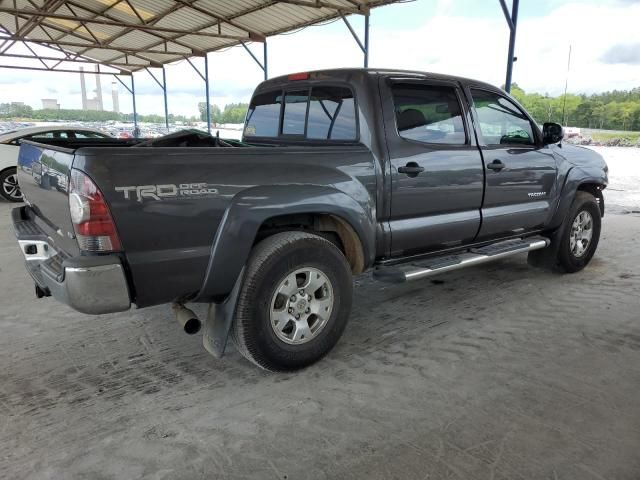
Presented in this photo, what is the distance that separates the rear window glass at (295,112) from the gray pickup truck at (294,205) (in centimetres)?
1

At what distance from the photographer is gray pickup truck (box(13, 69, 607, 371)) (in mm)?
2350

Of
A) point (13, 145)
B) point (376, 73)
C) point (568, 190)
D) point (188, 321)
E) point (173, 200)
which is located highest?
point (376, 73)

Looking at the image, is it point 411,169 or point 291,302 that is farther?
point 411,169

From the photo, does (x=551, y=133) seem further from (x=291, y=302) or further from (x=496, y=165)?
(x=291, y=302)

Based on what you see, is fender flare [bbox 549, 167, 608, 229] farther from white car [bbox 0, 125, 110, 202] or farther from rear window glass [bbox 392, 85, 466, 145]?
white car [bbox 0, 125, 110, 202]

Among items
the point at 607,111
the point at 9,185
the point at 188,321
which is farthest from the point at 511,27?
the point at 607,111

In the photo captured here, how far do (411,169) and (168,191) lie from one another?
174cm

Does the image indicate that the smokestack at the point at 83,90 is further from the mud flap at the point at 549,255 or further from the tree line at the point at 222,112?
the mud flap at the point at 549,255

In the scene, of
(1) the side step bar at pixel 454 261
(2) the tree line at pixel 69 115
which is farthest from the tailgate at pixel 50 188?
(2) the tree line at pixel 69 115

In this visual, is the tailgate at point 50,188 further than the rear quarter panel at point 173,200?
Yes

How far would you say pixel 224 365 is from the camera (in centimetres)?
312

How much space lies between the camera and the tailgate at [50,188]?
96.6 inches

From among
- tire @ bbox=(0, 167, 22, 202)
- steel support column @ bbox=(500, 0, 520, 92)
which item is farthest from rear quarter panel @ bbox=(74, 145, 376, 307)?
tire @ bbox=(0, 167, 22, 202)

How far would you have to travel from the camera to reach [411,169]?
11.1 feet
